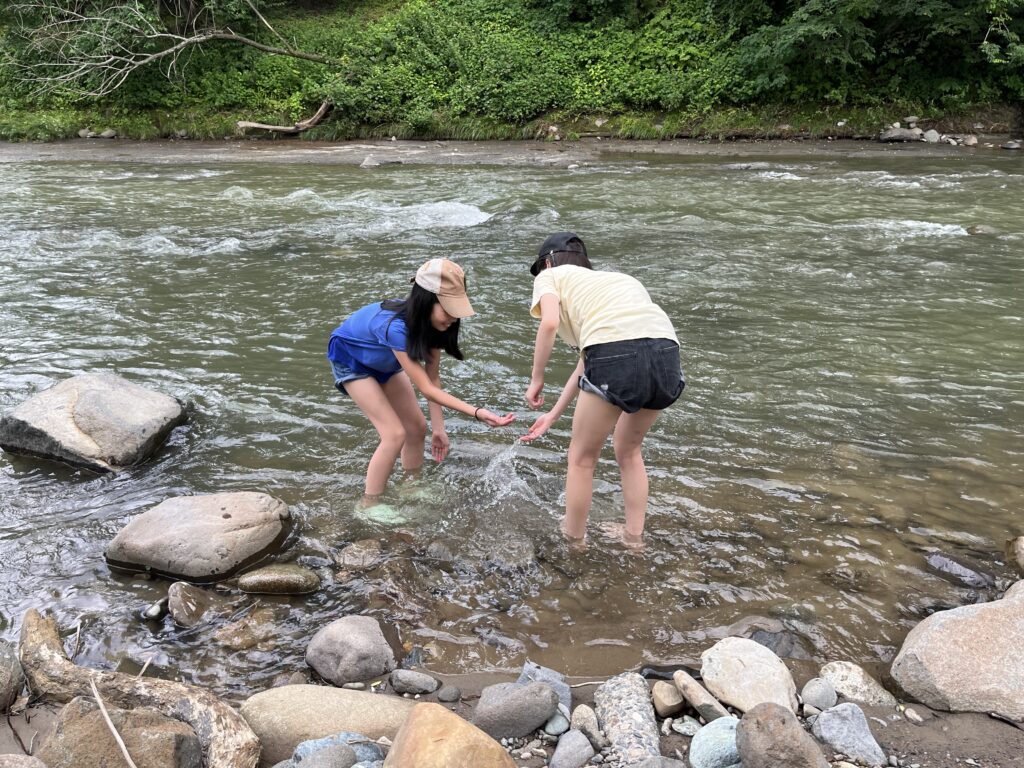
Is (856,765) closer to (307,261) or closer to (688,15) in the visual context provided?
(307,261)

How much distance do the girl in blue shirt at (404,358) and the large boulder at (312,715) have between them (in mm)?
1507

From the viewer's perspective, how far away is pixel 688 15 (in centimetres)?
2167

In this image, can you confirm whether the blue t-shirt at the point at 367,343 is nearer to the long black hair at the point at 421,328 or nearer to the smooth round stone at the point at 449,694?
the long black hair at the point at 421,328

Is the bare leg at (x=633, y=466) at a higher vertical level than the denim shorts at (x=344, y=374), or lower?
lower

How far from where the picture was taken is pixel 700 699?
115 inches

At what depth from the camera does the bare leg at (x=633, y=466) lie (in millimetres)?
3791

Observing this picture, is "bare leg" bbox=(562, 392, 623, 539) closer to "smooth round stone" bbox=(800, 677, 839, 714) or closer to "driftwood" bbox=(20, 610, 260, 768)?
"smooth round stone" bbox=(800, 677, 839, 714)

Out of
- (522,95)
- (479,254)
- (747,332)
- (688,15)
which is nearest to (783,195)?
(479,254)

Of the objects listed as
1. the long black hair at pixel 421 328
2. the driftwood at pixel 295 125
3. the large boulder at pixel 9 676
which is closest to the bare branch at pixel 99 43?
the driftwood at pixel 295 125

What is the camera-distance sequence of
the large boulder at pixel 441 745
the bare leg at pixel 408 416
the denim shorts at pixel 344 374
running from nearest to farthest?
1. the large boulder at pixel 441 745
2. the denim shorts at pixel 344 374
3. the bare leg at pixel 408 416

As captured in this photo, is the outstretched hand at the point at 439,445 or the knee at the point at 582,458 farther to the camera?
the outstretched hand at the point at 439,445

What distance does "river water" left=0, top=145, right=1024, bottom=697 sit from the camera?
3.68 m

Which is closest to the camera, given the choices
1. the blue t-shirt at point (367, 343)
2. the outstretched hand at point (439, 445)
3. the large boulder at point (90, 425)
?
the blue t-shirt at point (367, 343)

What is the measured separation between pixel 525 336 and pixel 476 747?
5.21m
